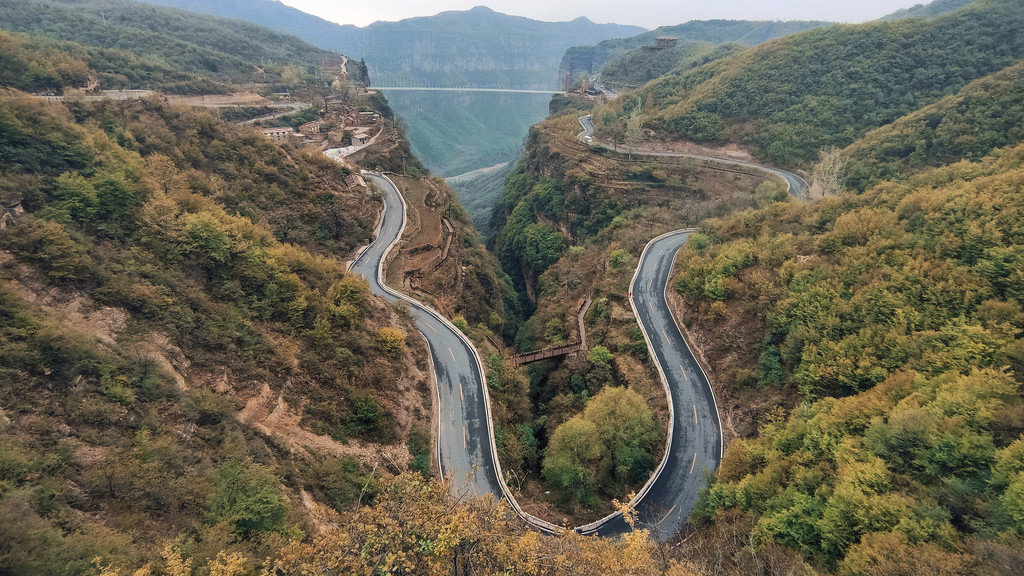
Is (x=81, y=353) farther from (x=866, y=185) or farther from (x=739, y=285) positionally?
(x=866, y=185)

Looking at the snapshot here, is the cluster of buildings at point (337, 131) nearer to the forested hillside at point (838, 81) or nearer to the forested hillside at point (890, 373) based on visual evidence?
the forested hillside at point (838, 81)

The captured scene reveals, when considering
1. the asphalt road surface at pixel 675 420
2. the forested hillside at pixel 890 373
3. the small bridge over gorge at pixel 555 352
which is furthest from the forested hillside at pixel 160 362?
the forested hillside at pixel 890 373

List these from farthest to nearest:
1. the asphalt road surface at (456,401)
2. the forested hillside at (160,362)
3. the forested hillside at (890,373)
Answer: the asphalt road surface at (456,401) → the forested hillside at (890,373) → the forested hillside at (160,362)

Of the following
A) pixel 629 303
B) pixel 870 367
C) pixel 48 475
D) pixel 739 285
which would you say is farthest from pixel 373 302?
pixel 870 367

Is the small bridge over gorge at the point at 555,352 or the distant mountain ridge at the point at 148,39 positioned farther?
the distant mountain ridge at the point at 148,39

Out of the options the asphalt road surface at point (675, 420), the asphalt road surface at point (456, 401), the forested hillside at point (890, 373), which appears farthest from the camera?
the asphalt road surface at point (456, 401)

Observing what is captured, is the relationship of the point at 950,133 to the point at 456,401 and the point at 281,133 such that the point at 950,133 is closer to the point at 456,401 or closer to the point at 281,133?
the point at 456,401

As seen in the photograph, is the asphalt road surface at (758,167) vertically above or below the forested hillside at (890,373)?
above
